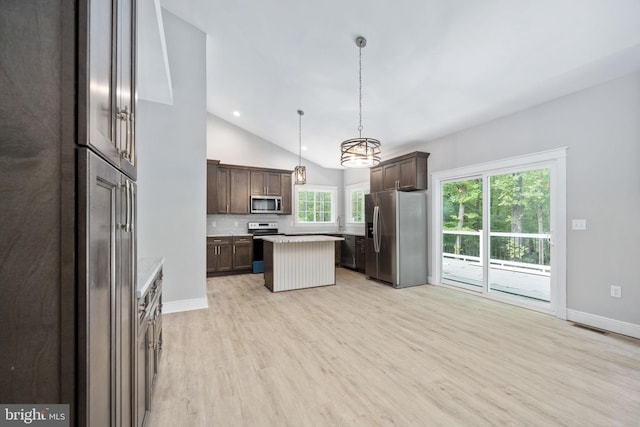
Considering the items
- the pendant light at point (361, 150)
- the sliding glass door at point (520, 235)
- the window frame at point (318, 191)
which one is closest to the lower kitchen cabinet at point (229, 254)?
the window frame at point (318, 191)

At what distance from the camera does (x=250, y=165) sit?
22.8ft

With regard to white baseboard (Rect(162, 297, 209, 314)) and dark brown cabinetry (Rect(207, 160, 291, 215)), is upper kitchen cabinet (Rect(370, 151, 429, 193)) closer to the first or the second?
dark brown cabinetry (Rect(207, 160, 291, 215))

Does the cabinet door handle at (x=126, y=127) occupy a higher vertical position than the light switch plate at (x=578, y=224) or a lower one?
higher

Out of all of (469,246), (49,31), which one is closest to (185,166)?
(49,31)

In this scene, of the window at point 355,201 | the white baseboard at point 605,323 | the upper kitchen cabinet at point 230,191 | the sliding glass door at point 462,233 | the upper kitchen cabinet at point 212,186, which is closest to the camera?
the white baseboard at point 605,323

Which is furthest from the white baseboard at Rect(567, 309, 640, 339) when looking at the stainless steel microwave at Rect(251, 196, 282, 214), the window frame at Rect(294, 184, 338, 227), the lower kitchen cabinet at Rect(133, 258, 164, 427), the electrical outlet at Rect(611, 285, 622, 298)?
the stainless steel microwave at Rect(251, 196, 282, 214)

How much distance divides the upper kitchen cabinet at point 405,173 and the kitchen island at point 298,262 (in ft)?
5.47

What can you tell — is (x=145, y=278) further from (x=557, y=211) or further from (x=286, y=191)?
(x=286, y=191)

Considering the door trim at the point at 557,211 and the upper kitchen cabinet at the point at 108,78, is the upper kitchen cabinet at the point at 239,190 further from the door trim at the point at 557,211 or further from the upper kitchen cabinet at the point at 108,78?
the upper kitchen cabinet at the point at 108,78

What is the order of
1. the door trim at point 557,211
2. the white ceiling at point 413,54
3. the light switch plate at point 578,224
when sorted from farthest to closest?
the door trim at point 557,211 < the light switch plate at point 578,224 < the white ceiling at point 413,54

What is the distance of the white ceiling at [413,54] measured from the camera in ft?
8.50

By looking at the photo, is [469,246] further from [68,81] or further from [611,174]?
[68,81]

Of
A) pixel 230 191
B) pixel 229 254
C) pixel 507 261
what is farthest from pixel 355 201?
pixel 507 261

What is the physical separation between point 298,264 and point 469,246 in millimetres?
2909
